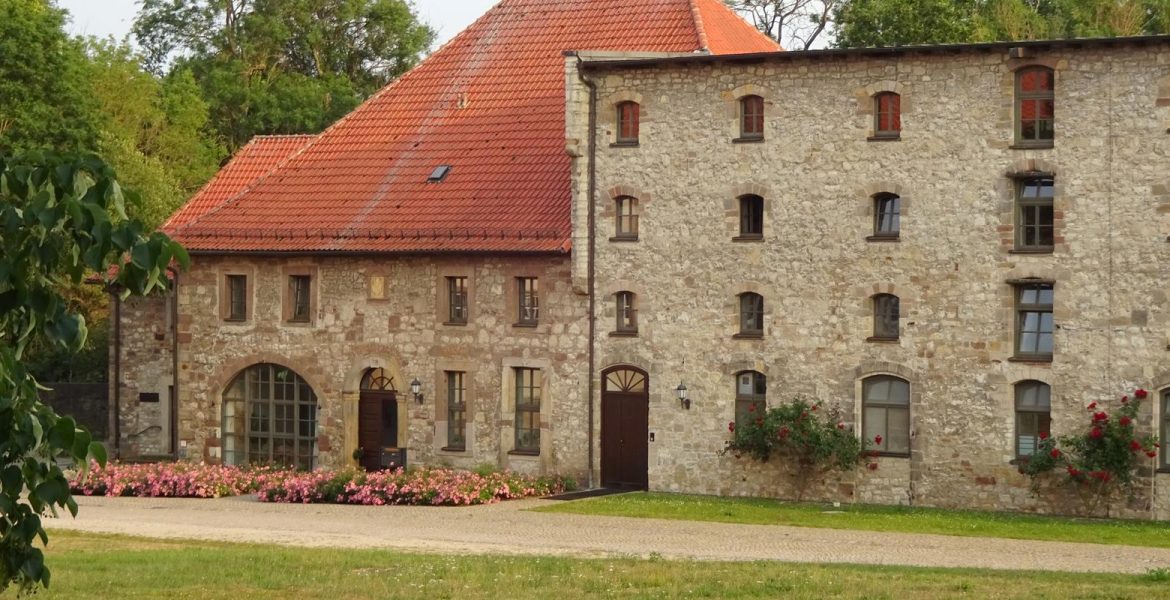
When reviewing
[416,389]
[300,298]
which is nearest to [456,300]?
[416,389]

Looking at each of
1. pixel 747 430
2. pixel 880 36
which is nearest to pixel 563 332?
pixel 747 430

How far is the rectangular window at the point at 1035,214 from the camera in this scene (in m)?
33.3

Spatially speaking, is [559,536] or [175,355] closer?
[559,536]

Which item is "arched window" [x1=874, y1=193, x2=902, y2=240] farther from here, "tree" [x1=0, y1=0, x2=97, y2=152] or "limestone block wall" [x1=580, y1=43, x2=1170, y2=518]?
"tree" [x1=0, y1=0, x2=97, y2=152]

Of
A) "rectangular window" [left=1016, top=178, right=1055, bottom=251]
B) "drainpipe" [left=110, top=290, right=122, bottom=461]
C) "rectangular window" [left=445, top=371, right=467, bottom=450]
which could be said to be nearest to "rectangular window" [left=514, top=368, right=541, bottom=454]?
"rectangular window" [left=445, top=371, right=467, bottom=450]

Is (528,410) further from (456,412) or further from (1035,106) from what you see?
(1035,106)

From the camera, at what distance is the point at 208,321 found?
135ft

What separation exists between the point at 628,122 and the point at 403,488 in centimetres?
776

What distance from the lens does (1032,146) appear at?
3325 centimetres

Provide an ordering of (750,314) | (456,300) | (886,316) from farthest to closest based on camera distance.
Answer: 1. (456,300)
2. (750,314)
3. (886,316)

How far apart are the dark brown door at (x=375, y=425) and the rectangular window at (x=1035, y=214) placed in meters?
12.8

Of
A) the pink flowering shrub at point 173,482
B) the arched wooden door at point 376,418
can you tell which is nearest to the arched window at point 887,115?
the arched wooden door at point 376,418

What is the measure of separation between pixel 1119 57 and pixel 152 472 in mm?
18425

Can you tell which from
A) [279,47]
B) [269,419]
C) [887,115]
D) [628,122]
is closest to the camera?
[887,115]
